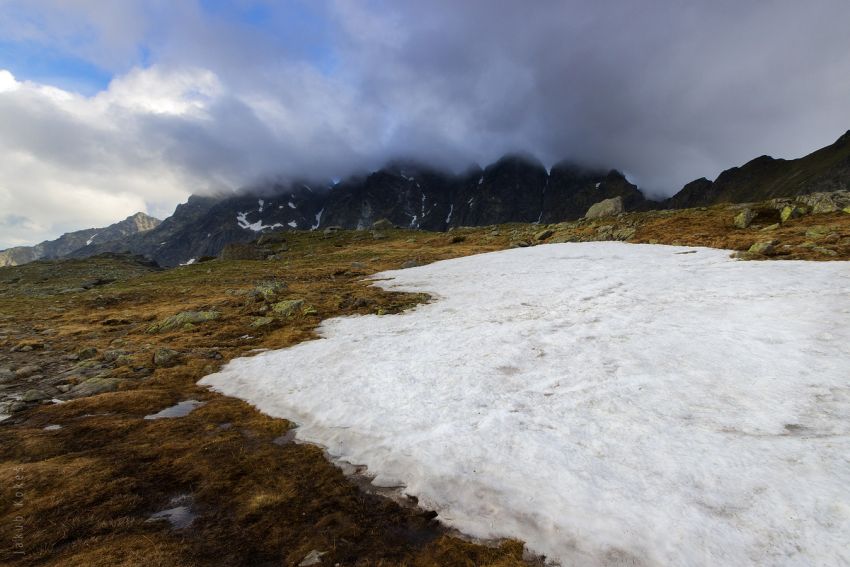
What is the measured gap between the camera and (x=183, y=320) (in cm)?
2286

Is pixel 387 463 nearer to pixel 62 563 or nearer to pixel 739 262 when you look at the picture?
pixel 62 563

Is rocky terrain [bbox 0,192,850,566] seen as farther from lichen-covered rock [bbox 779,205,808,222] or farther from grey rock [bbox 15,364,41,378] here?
lichen-covered rock [bbox 779,205,808,222]

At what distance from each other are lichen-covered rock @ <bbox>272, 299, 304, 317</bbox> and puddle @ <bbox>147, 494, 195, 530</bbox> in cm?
1595

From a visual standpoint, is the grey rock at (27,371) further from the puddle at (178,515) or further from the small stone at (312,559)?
the small stone at (312,559)

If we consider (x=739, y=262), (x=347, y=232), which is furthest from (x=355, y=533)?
(x=347, y=232)

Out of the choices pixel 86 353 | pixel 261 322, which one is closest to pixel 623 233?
pixel 261 322

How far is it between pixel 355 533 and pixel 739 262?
916 inches

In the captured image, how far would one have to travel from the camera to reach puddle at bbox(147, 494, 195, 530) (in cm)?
654

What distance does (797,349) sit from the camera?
36.1 ft

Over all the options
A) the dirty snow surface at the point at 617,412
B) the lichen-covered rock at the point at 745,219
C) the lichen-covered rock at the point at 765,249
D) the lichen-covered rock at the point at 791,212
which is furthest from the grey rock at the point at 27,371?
the lichen-covered rock at the point at 791,212

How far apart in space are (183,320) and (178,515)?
1889cm

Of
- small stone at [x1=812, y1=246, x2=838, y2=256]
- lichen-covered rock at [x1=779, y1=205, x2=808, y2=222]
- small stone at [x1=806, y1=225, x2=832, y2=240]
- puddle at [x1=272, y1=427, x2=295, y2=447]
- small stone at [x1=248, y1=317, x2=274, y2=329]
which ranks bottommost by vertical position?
puddle at [x1=272, y1=427, x2=295, y2=447]

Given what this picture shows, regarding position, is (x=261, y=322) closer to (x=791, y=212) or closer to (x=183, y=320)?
(x=183, y=320)

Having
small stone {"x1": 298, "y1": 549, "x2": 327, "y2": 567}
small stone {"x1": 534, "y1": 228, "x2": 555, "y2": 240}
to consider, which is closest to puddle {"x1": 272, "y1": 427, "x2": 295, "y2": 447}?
small stone {"x1": 298, "y1": 549, "x2": 327, "y2": 567}
